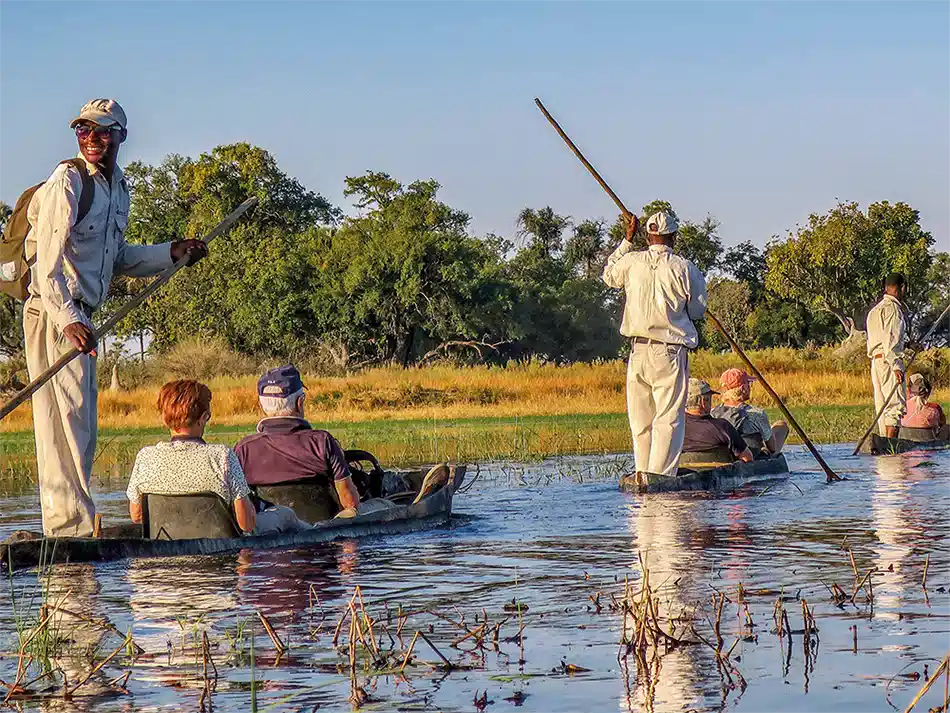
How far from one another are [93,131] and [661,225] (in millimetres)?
6350

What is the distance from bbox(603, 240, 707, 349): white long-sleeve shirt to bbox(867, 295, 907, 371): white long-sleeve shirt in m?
6.58

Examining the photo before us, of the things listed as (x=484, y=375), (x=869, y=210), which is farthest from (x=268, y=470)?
(x=869, y=210)

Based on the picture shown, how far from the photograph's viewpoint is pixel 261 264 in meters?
64.8

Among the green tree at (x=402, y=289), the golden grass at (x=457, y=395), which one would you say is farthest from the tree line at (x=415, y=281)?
the golden grass at (x=457, y=395)

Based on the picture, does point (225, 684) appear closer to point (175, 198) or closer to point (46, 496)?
point (46, 496)

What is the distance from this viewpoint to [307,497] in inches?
483

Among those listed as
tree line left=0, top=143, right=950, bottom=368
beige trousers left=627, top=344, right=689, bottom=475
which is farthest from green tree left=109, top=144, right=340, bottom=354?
beige trousers left=627, top=344, right=689, bottom=475

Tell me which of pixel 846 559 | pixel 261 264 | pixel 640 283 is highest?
pixel 261 264

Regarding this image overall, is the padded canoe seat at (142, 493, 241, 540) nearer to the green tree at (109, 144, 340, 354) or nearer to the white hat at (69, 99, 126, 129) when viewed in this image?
the white hat at (69, 99, 126, 129)

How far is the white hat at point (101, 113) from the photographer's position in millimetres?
10859

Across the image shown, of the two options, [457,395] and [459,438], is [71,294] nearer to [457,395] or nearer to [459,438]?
[459,438]

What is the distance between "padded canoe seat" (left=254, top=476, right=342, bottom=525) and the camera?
12.1 m

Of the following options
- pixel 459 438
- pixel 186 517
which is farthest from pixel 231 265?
pixel 186 517

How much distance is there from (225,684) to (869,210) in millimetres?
79580
